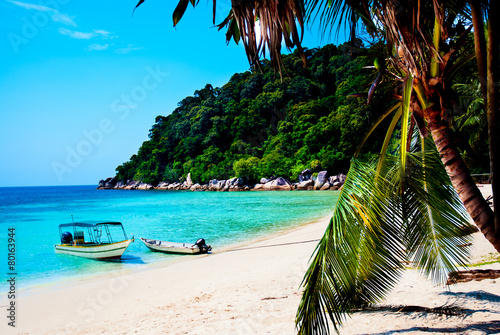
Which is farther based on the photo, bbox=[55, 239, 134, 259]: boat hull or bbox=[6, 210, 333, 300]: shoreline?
bbox=[55, 239, 134, 259]: boat hull

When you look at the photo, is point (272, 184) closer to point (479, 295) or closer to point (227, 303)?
point (227, 303)

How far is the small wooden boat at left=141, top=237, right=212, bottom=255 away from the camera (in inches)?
473

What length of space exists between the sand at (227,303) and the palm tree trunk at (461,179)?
0.98 m

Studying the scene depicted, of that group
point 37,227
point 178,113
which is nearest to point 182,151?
point 178,113

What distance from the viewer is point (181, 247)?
1228 cm

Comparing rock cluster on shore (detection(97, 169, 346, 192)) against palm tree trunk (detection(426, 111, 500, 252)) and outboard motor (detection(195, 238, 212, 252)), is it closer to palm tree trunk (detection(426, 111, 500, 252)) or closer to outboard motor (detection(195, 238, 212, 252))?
outboard motor (detection(195, 238, 212, 252))

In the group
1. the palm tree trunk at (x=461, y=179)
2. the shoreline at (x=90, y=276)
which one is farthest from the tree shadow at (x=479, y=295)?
the shoreline at (x=90, y=276)

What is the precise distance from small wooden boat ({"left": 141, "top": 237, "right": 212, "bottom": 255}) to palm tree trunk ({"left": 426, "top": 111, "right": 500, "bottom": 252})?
34.0 feet

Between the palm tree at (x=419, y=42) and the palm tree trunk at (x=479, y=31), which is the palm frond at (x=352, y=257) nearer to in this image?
the palm tree at (x=419, y=42)

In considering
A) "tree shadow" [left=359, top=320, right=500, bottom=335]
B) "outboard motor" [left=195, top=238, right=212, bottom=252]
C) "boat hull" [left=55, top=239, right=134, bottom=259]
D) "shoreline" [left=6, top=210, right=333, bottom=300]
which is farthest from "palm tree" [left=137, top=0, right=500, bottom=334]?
"boat hull" [left=55, top=239, right=134, bottom=259]

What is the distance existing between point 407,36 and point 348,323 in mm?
2975

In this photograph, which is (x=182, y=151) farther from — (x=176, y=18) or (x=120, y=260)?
(x=176, y=18)

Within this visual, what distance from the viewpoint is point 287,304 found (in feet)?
15.6

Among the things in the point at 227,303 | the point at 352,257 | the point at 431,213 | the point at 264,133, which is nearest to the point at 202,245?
the point at 227,303
